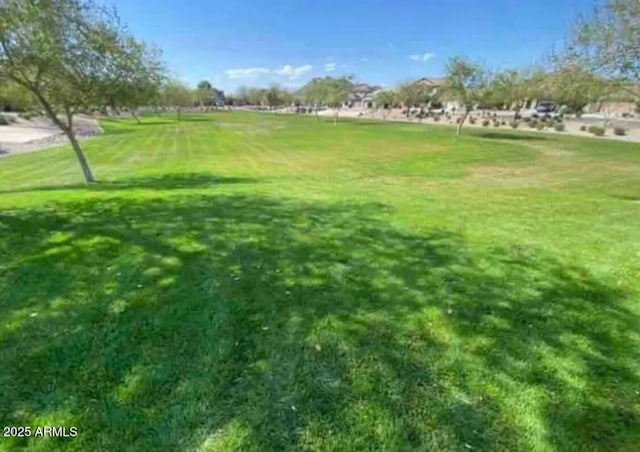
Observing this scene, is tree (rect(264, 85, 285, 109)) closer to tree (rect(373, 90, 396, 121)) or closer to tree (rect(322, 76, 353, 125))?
tree (rect(373, 90, 396, 121))

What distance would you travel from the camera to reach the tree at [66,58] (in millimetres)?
11562

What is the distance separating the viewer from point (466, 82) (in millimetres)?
42500

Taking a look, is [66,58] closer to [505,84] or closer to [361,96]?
[505,84]

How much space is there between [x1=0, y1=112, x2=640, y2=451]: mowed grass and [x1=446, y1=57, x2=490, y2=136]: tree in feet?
123

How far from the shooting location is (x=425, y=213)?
330 inches

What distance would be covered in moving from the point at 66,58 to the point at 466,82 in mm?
37145

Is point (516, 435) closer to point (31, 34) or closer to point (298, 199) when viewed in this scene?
point (298, 199)

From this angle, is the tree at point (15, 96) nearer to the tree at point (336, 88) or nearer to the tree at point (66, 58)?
the tree at point (66, 58)

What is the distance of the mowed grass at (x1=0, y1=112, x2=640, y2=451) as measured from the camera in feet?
9.14

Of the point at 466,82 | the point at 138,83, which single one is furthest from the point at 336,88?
the point at 138,83

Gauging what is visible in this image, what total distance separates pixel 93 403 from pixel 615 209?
11.0 meters

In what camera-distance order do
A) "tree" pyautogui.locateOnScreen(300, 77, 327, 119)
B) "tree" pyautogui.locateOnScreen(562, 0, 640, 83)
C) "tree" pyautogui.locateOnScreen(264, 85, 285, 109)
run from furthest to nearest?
1. "tree" pyautogui.locateOnScreen(264, 85, 285, 109)
2. "tree" pyautogui.locateOnScreen(300, 77, 327, 119)
3. "tree" pyautogui.locateOnScreen(562, 0, 640, 83)

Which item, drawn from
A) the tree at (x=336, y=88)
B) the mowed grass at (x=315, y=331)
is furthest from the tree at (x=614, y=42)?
the tree at (x=336, y=88)

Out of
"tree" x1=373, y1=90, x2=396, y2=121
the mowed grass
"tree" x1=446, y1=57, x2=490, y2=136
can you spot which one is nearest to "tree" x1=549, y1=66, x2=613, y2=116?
the mowed grass
